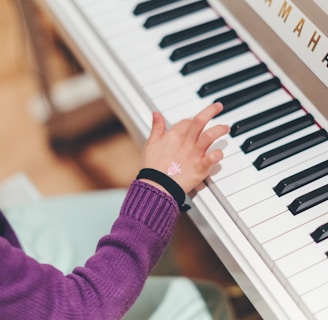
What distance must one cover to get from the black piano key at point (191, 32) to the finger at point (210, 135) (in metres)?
0.26

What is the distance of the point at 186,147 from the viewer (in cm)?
115

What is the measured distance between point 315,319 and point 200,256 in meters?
0.99

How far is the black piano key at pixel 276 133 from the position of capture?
1142 mm

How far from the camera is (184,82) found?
125 centimetres

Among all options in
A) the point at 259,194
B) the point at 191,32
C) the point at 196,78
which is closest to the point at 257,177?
the point at 259,194

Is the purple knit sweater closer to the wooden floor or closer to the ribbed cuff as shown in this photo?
the ribbed cuff

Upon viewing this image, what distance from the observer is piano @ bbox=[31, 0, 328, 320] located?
1.02 meters

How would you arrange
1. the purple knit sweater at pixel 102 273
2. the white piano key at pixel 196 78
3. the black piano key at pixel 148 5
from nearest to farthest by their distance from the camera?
the purple knit sweater at pixel 102 273 < the white piano key at pixel 196 78 < the black piano key at pixel 148 5

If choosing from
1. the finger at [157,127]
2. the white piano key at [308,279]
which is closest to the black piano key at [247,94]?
the finger at [157,127]

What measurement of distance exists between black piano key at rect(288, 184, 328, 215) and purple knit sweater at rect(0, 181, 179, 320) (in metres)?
0.20

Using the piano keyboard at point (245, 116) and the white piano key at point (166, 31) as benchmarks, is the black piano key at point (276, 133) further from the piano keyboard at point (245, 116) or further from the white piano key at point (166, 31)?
the white piano key at point (166, 31)

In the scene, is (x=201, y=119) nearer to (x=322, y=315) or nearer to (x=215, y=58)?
(x=215, y=58)

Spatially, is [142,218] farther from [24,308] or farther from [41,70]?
[41,70]

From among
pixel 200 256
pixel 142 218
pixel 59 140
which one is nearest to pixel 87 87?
pixel 59 140
